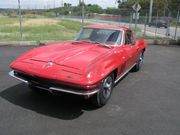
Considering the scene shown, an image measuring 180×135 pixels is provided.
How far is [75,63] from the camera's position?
3846 mm

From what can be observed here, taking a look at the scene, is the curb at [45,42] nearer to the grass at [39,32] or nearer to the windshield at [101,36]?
the grass at [39,32]

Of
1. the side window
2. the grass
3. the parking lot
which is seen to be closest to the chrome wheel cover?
the parking lot

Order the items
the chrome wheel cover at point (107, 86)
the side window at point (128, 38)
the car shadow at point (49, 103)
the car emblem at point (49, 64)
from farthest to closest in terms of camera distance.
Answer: the side window at point (128, 38) → the chrome wheel cover at point (107, 86) → the car shadow at point (49, 103) → the car emblem at point (49, 64)

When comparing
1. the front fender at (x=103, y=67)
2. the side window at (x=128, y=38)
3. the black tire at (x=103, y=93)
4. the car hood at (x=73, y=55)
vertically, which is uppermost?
the side window at (x=128, y=38)

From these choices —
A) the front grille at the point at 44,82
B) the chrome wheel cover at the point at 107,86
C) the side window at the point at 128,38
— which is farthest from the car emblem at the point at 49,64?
the side window at the point at 128,38

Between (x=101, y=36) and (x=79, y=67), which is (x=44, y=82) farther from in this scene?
(x=101, y=36)

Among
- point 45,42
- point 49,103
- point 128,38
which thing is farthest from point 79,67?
point 45,42

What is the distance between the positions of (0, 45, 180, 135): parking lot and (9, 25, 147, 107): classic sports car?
1.27 ft

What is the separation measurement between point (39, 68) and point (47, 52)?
75cm

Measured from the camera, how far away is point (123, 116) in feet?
12.8

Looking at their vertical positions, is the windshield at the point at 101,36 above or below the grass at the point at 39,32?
above

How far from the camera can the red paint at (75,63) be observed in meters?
3.54

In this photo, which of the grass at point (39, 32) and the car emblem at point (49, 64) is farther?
the grass at point (39, 32)

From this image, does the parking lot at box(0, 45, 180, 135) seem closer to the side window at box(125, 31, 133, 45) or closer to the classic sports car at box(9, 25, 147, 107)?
the classic sports car at box(9, 25, 147, 107)
